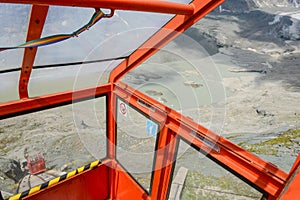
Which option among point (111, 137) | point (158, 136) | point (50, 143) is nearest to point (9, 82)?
point (111, 137)

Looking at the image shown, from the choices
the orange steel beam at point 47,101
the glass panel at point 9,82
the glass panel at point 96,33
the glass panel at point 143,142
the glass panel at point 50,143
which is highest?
the glass panel at point 96,33

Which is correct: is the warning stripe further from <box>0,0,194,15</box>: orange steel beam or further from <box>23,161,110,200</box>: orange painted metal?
<box>0,0,194,15</box>: orange steel beam

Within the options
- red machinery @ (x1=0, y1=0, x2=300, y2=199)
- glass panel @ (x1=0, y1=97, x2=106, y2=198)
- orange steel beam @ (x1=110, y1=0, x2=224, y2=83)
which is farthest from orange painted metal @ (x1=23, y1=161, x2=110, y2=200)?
orange steel beam @ (x1=110, y1=0, x2=224, y2=83)

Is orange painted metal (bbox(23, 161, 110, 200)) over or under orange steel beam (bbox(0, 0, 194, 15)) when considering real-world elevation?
under

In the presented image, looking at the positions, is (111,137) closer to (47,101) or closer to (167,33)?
(47,101)

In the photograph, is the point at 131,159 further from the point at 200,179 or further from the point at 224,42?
the point at 224,42

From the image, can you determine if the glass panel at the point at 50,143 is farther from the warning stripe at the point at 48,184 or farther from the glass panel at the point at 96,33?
the glass panel at the point at 96,33

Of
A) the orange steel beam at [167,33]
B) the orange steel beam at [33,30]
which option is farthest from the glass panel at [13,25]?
the orange steel beam at [167,33]
